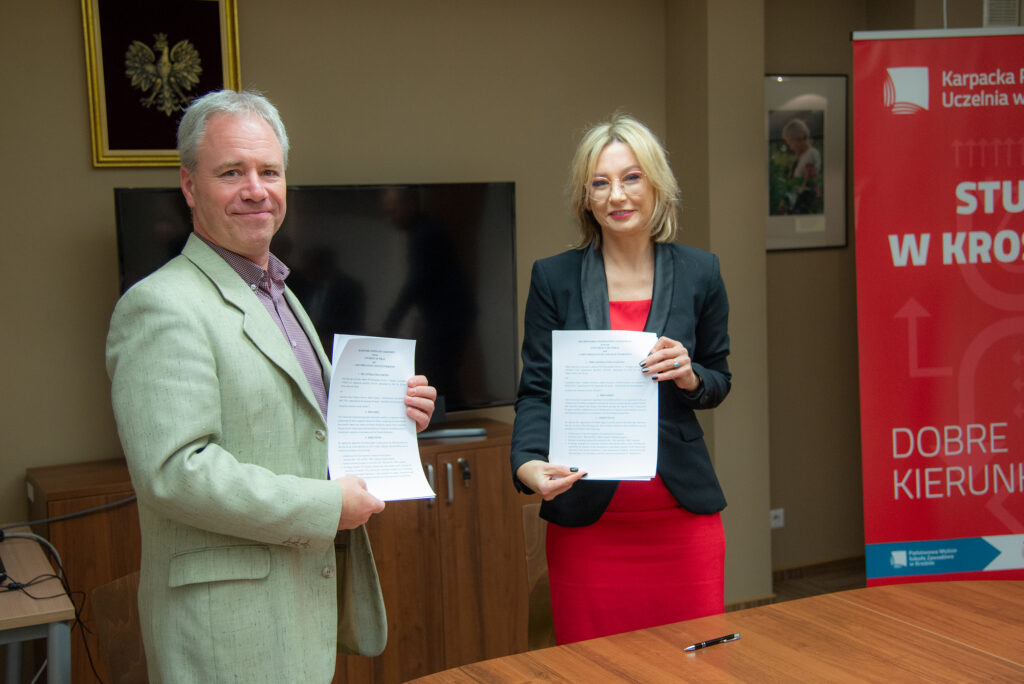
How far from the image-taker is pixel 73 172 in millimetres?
3240

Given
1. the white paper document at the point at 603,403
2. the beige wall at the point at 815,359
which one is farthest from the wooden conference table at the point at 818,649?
the beige wall at the point at 815,359

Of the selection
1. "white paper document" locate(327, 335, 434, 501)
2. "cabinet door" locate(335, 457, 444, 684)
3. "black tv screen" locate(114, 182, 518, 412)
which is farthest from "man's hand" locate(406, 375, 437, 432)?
"black tv screen" locate(114, 182, 518, 412)

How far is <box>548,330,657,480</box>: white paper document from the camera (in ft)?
6.39

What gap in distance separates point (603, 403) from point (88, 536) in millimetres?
1834

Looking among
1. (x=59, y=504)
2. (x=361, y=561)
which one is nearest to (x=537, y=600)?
(x=361, y=561)

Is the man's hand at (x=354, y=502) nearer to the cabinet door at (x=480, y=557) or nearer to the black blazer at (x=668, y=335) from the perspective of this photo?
the black blazer at (x=668, y=335)

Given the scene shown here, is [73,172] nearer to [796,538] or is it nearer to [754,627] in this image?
[754,627]

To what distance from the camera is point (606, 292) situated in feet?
7.06

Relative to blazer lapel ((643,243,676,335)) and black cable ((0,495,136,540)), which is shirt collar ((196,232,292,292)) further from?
black cable ((0,495,136,540))

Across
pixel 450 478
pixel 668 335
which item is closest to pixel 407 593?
pixel 450 478

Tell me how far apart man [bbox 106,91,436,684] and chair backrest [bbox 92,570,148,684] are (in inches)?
20.1

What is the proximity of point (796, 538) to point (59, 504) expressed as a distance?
11.2 ft

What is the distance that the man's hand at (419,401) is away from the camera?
5.64ft

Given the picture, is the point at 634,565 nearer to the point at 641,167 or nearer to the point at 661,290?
the point at 661,290
